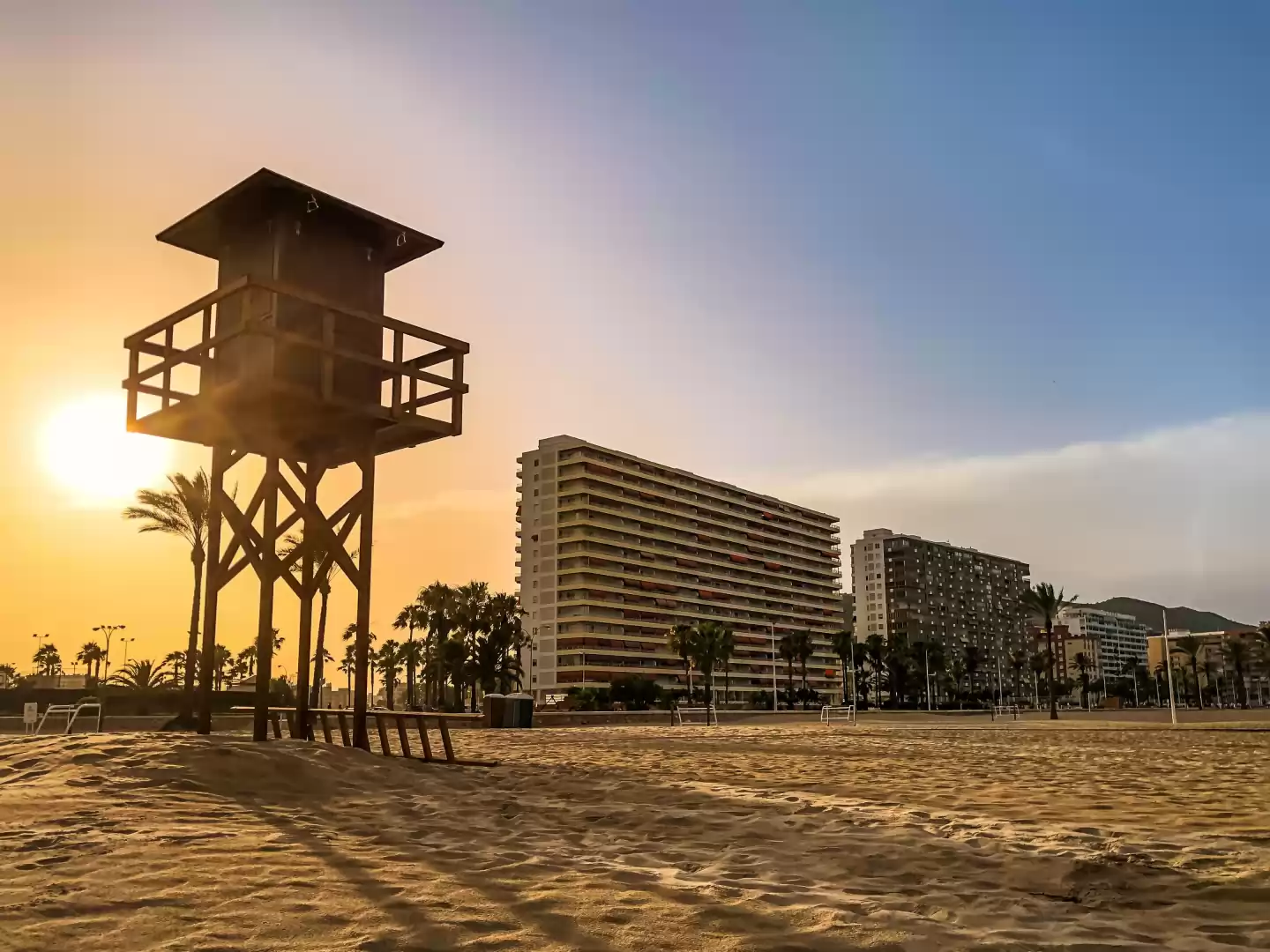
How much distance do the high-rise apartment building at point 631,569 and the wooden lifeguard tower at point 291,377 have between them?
99.9 metres

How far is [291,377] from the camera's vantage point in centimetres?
1174

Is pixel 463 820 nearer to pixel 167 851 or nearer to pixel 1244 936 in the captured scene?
pixel 167 851

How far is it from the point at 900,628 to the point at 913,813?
174047 millimetres

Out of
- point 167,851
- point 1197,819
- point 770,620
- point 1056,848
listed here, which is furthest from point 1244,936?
point 770,620

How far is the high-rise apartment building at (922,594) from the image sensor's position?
17988 cm

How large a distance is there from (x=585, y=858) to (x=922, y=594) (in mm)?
184005

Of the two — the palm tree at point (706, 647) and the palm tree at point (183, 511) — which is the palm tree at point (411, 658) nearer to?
the palm tree at point (706, 647)

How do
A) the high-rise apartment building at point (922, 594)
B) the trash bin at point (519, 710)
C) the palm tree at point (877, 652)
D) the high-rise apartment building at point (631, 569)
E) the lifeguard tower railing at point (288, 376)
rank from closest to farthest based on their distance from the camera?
1. the lifeguard tower railing at point (288, 376)
2. the trash bin at point (519, 710)
3. the high-rise apartment building at point (631, 569)
4. the palm tree at point (877, 652)
5. the high-rise apartment building at point (922, 594)

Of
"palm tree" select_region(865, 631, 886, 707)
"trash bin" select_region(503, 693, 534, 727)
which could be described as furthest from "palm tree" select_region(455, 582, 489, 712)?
"palm tree" select_region(865, 631, 886, 707)

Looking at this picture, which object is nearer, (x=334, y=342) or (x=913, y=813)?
(x=913, y=813)

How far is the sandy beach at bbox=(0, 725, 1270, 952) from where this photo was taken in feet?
14.3

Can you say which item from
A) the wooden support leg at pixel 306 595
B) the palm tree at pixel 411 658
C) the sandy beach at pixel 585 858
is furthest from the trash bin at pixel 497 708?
the palm tree at pixel 411 658

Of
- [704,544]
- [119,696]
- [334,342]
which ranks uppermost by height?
[704,544]

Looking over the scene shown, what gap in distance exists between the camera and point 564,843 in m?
6.80
